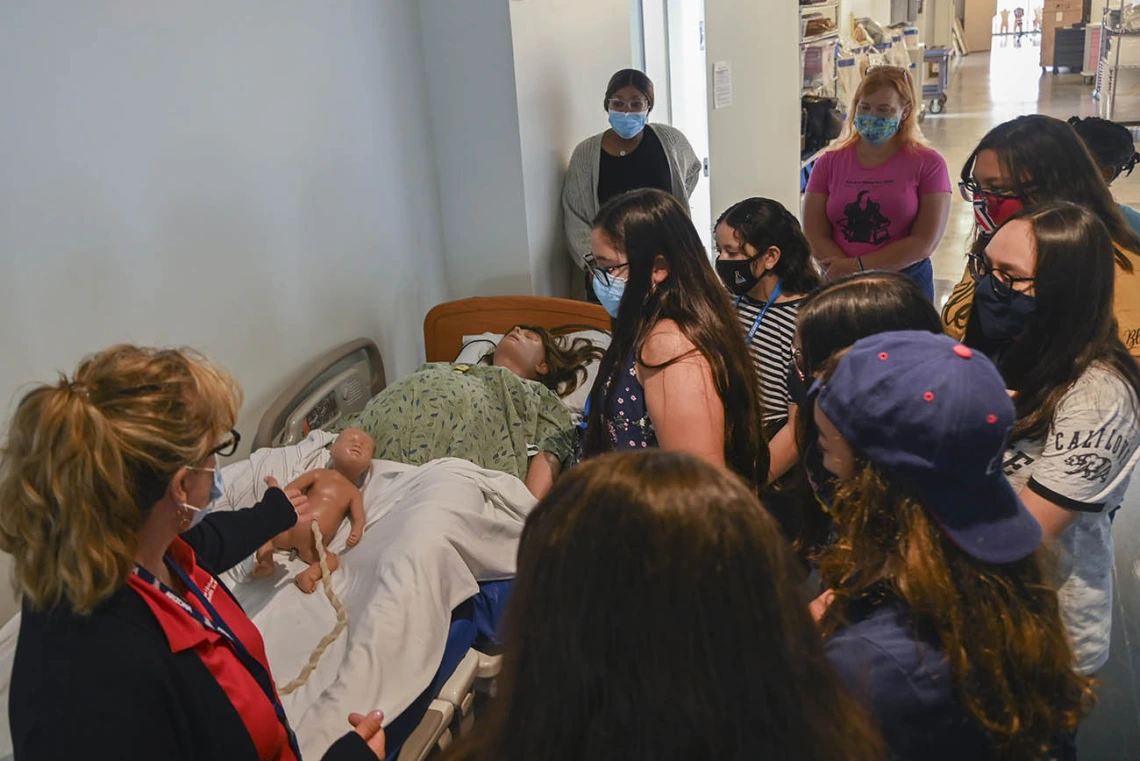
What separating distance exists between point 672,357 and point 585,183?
7.72 ft

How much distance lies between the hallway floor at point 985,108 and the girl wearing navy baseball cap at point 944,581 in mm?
5356

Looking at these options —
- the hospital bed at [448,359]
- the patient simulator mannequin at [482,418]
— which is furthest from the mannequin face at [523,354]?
the hospital bed at [448,359]

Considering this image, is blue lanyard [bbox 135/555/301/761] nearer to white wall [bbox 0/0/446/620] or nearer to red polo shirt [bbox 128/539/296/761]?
red polo shirt [bbox 128/539/296/761]

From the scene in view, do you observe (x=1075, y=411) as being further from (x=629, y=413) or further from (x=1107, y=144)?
(x=1107, y=144)

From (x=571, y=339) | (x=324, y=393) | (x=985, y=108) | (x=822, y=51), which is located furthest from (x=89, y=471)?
(x=985, y=108)

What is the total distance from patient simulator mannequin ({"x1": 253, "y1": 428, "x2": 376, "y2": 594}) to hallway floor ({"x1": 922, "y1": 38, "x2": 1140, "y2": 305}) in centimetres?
459

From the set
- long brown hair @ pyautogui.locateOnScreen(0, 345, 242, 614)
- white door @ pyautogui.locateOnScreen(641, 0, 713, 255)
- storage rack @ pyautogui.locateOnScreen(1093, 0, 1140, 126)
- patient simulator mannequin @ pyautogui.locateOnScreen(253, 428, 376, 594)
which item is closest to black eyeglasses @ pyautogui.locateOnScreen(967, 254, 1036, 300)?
long brown hair @ pyautogui.locateOnScreen(0, 345, 242, 614)

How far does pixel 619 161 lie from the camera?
415cm

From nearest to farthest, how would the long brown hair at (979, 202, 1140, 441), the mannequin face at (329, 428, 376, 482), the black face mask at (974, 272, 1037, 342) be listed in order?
the long brown hair at (979, 202, 1140, 441), the black face mask at (974, 272, 1037, 342), the mannequin face at (329, 428, 376, 482)

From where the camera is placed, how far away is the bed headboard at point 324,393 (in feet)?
9.78

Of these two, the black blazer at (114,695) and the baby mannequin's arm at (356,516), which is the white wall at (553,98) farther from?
the black blazer at (114,695)

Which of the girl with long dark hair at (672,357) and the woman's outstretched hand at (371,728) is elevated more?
the girl with long dark hair at (672,357)

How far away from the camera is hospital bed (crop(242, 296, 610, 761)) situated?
2.08 meters

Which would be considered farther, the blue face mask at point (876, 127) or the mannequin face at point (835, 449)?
the blue face mask at point (876, 127)
